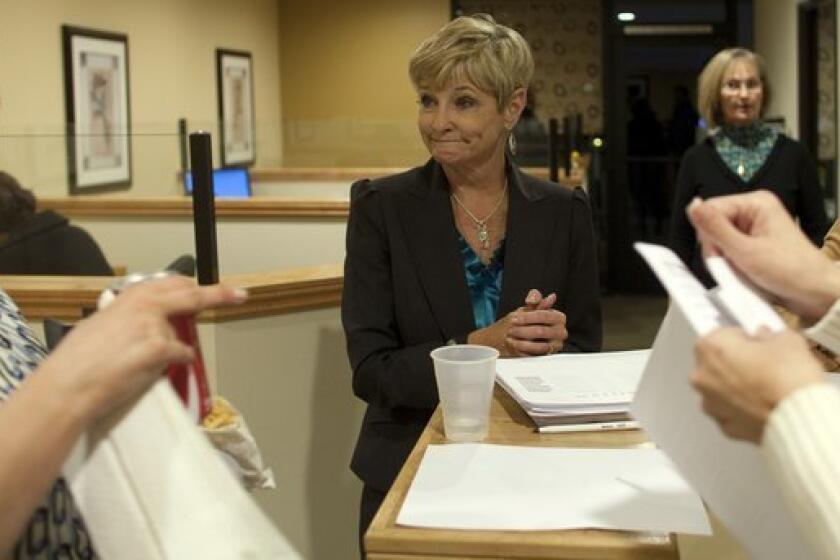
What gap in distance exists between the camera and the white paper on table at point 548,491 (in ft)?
3.62

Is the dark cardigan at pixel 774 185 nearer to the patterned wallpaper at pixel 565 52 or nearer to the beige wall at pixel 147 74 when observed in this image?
the beige wall at pixel 147 74

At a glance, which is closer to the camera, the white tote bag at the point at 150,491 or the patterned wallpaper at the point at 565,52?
the white tote bag at the point at 150,491

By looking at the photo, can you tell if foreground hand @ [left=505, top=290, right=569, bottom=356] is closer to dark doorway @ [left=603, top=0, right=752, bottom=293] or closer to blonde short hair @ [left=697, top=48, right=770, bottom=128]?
blonde short hair @ [left=697, top=48, right=770, bottom=128]

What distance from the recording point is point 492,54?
75.5 inches

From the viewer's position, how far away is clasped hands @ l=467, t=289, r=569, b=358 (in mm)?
1692

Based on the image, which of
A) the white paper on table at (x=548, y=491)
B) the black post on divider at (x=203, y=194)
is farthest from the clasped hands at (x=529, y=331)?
A: the black post on divider at (x=203, y=194)

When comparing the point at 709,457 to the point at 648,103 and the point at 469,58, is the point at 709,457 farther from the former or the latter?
the point at 648,103

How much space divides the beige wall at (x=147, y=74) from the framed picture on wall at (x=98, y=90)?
0.19ft

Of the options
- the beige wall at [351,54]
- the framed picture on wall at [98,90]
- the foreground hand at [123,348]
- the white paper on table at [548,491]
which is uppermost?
the beige wall at [351,54]

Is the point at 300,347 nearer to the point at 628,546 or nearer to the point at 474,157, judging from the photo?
the point at 474,157

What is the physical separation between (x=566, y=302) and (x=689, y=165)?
1797mm

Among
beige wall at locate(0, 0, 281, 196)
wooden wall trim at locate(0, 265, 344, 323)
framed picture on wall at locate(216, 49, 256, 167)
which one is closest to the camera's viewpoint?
wooden wall trim at locate(0, 265, 344, 323)

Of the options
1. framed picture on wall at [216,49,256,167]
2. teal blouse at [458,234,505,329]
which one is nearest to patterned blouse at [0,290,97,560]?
teal blouse at [458,234,505,329]

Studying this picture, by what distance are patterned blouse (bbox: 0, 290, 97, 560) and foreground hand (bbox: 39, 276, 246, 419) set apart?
165 mm
